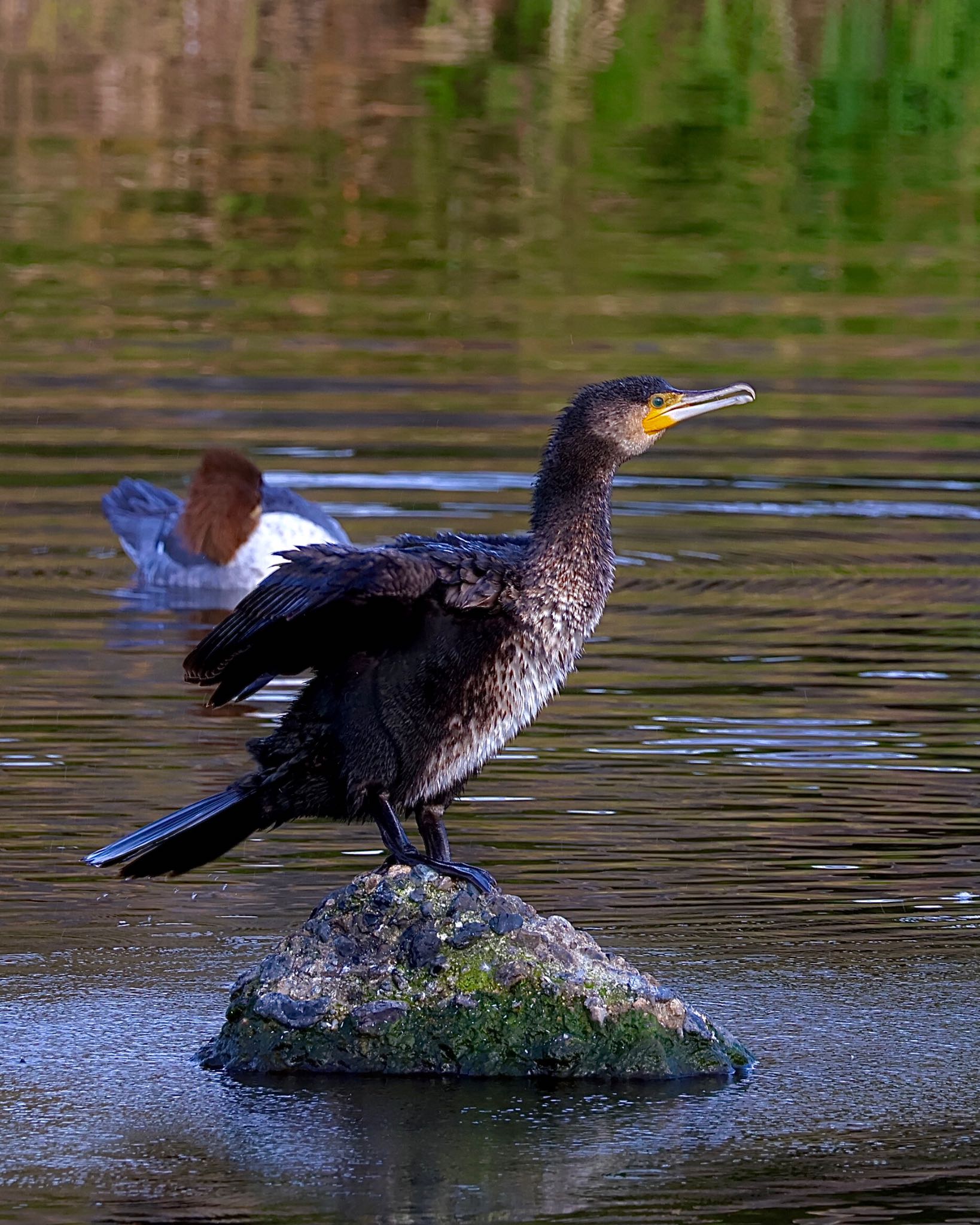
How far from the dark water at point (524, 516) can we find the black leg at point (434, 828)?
20.2 inches

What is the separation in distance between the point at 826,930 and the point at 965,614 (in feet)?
13.1

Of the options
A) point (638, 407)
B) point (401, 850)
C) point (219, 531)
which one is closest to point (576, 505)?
point (638, 407)

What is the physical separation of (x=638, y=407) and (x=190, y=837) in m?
1.44

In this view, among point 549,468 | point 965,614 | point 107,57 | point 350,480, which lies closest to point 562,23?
point 107,57

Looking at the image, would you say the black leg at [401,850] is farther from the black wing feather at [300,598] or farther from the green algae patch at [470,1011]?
the black wing feather at [300,598]

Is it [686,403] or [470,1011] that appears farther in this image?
[686,403]

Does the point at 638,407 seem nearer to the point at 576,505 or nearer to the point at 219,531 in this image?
the point at 576,505

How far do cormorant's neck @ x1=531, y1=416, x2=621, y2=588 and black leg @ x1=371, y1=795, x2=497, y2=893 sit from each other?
0.65 metres

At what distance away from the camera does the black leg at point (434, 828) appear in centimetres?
582

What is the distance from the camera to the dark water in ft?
16.4

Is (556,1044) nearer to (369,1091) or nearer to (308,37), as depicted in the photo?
(369,1091)

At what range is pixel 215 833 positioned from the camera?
573 centimetres

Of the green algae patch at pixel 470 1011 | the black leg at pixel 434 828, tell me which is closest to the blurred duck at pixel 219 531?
the black leg at pixel 434 828

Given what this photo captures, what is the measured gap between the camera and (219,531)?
11234mm
